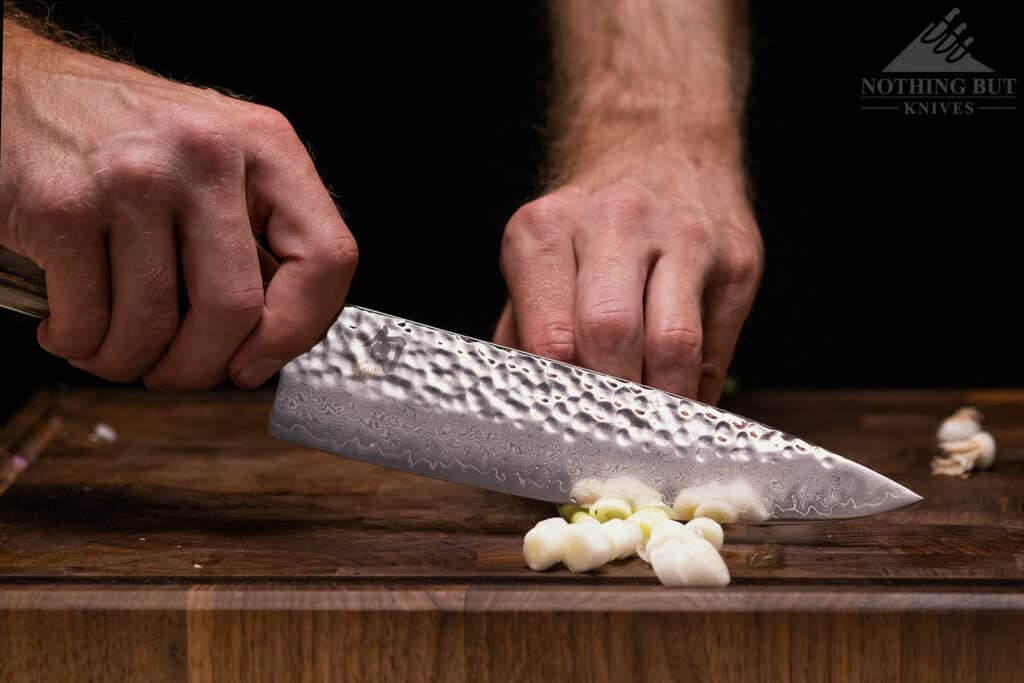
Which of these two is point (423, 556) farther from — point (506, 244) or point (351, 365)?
point (506, 244)

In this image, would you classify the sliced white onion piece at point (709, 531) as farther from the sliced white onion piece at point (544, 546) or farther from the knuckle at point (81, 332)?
the knuckle at point (81, 332)

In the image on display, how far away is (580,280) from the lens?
37.9 inches

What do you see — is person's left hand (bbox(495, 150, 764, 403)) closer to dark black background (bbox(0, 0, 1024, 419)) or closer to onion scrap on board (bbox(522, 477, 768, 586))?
onion scrap on board (bbox(522, 477, 768, 586))

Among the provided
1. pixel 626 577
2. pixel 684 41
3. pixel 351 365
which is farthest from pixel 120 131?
pixel 684 41

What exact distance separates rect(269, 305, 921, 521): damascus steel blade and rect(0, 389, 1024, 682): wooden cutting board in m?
0.04

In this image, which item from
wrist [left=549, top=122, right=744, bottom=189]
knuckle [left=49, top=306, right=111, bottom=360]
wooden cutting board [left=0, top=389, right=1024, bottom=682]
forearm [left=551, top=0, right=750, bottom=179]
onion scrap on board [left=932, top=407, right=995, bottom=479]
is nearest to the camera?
wooden cutting board [left=0, top=389, right=1024, bottom=682]

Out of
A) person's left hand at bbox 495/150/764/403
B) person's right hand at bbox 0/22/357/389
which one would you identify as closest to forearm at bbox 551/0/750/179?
person's left hand at bbox 495/150/764/403

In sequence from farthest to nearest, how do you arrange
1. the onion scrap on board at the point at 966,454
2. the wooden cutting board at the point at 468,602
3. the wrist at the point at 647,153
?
the wrist at the point at 647,153, the onion scrap on board at the point at 966,454, the wooden cutting board at the point at 468,602

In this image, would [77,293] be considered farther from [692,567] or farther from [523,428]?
[692,567]

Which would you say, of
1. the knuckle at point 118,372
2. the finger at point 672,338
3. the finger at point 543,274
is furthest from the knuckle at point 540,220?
the knuckle at point 118,372

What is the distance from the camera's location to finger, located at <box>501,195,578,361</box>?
938 millimetres

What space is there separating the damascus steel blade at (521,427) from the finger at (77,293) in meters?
0.15

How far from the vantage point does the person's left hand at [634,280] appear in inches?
36.6

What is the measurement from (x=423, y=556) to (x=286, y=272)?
0.22 metres
